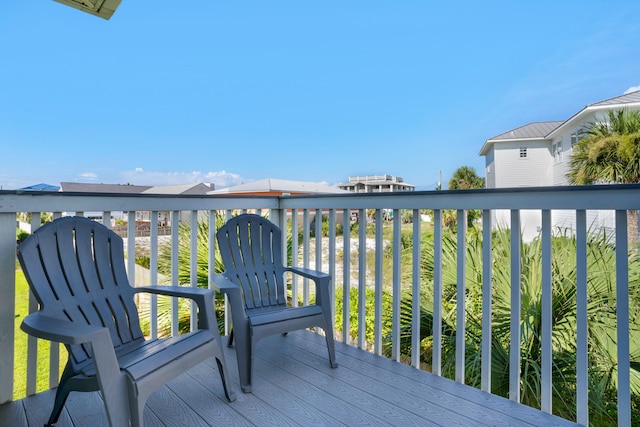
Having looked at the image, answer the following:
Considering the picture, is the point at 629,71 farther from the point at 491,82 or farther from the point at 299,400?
the point at 299,400

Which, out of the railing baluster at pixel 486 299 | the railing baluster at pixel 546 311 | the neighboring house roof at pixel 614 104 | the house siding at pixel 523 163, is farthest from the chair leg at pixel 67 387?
the house siding at pixel 523 163

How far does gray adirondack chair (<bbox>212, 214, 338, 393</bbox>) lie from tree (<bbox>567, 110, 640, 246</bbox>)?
9.97 metres

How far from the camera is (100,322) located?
1749 mm

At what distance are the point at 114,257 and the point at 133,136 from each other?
100 ft

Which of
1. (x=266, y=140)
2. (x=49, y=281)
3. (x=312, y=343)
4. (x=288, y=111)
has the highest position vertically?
(x=288, y=111)

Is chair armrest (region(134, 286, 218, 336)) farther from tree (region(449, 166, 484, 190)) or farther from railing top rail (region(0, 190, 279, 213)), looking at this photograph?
tree (region(449, 166, 484, 190))

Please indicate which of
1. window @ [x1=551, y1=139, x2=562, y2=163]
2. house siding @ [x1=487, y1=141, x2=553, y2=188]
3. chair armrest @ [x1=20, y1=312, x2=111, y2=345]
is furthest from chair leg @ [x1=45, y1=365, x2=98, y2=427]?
house siding @ [x1=487, y1=141, x2=553, y2=188]

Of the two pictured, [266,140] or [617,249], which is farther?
[266,140]

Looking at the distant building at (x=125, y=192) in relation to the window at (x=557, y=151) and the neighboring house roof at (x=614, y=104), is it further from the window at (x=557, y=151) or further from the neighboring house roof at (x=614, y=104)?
the window at (x=557, y=151)

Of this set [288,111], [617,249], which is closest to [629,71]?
[288,111]

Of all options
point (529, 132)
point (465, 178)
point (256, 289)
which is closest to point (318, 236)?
point (256, 289)

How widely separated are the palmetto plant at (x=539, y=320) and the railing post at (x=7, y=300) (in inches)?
92.8

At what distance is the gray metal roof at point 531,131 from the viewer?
53.7ft

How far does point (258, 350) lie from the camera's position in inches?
103
